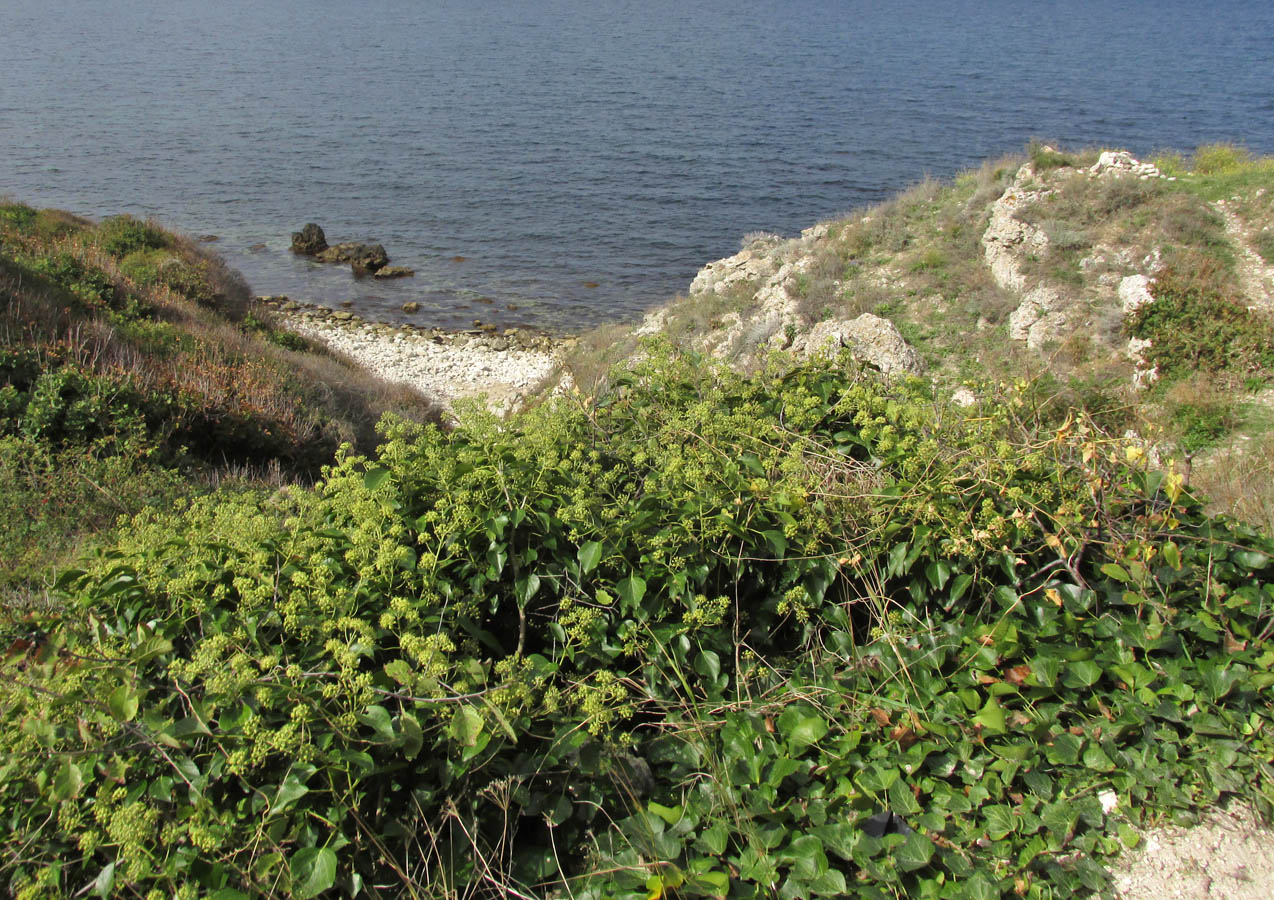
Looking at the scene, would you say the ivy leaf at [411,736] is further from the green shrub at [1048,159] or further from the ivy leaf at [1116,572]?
the green shrub at [1048,159]

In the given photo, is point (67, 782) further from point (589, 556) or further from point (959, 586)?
point (959, 586)

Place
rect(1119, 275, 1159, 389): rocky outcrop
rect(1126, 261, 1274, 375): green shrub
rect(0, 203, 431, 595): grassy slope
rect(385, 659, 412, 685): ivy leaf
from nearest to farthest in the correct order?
rect(385, 659, 412, 685): ivy leaf < rect(0, 203, 431, 595): grassy slope < rect(1126, 261, 1274, 375): green shrub < rect(1119, 275, 1159, 389): rocky outcrop

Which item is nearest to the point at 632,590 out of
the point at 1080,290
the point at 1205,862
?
the point at 1205,862

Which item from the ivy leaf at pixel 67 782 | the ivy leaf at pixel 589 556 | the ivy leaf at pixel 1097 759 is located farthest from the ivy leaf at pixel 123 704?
the ivy leaf at pixel 1097 759

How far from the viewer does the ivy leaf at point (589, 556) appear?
3168 mm

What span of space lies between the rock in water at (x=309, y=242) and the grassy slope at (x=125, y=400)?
44.5 ft

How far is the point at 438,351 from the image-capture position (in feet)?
72.7

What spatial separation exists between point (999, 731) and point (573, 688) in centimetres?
162

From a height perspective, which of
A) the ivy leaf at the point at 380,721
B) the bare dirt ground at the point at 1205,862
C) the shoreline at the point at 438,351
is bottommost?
the shoreline at the point at 438,351

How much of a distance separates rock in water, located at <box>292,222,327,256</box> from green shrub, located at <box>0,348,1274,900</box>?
94.2ft

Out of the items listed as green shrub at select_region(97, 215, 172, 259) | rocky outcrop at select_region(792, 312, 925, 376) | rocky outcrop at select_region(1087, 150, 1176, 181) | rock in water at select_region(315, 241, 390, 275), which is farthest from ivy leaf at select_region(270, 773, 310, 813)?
rock in water at select_region(315, 241, 390, 275)

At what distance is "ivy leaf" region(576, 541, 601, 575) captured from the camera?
3168mm

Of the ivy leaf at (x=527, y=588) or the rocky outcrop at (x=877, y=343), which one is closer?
the ivy leaf at (x=527, y=588)

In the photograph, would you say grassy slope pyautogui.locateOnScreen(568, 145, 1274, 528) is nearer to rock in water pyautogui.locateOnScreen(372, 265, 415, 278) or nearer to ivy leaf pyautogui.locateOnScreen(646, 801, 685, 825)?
ivy leaf pyautogui.locateOnScreen(646, 801, 685, 825)
